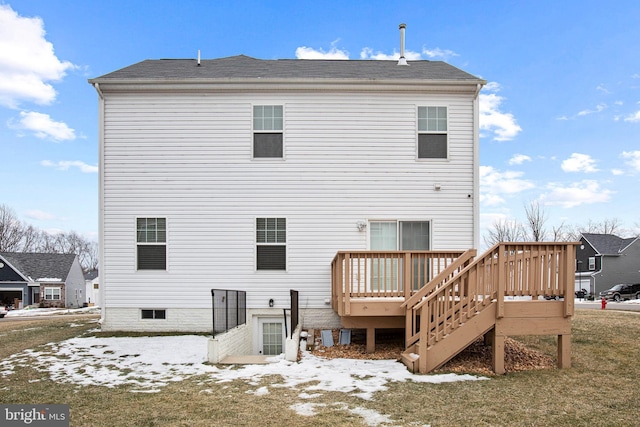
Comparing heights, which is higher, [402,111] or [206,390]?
[402,111]

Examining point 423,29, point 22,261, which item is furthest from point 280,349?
point 22,261

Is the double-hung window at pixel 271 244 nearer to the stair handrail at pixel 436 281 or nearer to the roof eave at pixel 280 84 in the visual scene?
the roof eave at pixel 280 84

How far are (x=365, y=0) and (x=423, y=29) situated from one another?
211 cm

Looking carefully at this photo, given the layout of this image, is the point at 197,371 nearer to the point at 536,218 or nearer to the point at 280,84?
the point at 280,84

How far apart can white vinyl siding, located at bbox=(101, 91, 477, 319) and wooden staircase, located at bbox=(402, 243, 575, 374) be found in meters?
3.12

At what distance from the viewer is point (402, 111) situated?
10.3 m

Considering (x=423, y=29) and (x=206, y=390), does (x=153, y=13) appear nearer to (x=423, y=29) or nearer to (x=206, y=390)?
(x=423, y=29)

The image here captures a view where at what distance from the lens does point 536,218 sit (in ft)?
127

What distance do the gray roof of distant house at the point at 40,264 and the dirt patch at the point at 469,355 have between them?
4312cm

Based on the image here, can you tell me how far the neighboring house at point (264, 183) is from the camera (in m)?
10.2

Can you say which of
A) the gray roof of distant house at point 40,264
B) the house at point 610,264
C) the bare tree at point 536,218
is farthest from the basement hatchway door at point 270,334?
the house at point 610,264

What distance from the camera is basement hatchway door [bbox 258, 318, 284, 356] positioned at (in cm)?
1022

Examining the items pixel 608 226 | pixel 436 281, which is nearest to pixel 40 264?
pixel 436 281

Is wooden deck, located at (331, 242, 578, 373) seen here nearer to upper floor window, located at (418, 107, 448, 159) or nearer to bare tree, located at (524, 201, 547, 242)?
upper floor window, located at (418, 107, 448, 159)
